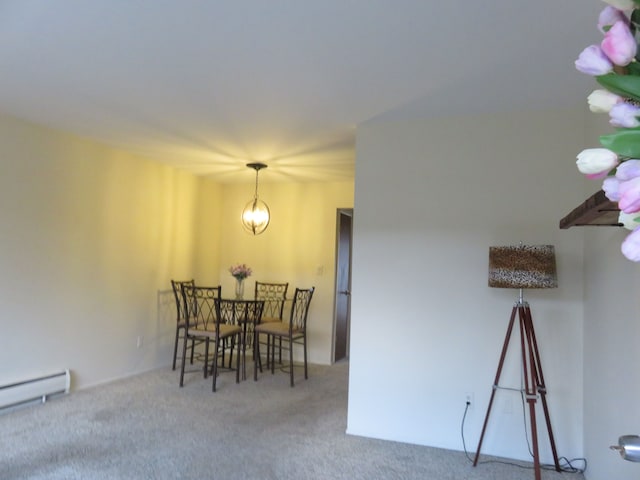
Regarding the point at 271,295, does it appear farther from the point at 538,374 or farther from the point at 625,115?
the point at 625,115

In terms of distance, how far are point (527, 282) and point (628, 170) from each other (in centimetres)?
215

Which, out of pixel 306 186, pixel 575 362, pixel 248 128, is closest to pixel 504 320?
pixel 575 362

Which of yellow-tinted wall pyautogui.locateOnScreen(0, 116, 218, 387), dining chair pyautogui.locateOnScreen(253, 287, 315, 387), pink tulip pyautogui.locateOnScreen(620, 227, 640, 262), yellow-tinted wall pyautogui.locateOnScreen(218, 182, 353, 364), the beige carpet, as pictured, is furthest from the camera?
yellow-tinted wall pyautogui.locateOnScreen(218, 182, 353, 364)

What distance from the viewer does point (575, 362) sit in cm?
A: 282

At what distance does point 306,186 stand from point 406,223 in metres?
2.70

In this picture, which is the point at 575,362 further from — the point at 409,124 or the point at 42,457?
the point at 42,457

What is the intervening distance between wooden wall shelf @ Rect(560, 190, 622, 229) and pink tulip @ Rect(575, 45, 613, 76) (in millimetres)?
720

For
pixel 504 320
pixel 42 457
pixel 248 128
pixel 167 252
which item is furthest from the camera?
pixel 167 252

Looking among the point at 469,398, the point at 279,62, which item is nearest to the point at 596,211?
the point at 279,62

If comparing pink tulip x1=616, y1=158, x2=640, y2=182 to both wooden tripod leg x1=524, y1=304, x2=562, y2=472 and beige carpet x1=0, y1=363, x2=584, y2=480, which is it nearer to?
wooden tripod leg x1=524, y1=304, x2=562, y2=472

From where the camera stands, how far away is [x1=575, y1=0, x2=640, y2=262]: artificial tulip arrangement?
1.87ft

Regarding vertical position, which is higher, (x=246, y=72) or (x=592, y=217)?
(x=246, y=72)

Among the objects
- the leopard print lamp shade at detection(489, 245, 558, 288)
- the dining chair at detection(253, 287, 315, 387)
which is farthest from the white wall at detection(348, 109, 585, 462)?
the dining chair at detection(253, 287, 315, 387)

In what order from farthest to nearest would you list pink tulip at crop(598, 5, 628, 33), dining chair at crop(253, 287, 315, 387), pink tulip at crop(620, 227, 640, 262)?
dining chair at crop(253, 287, 315, 387) < pink tulip at crop(598, 5, 628, 33) < pink tulip at crop(620, 227, 640, 262)
